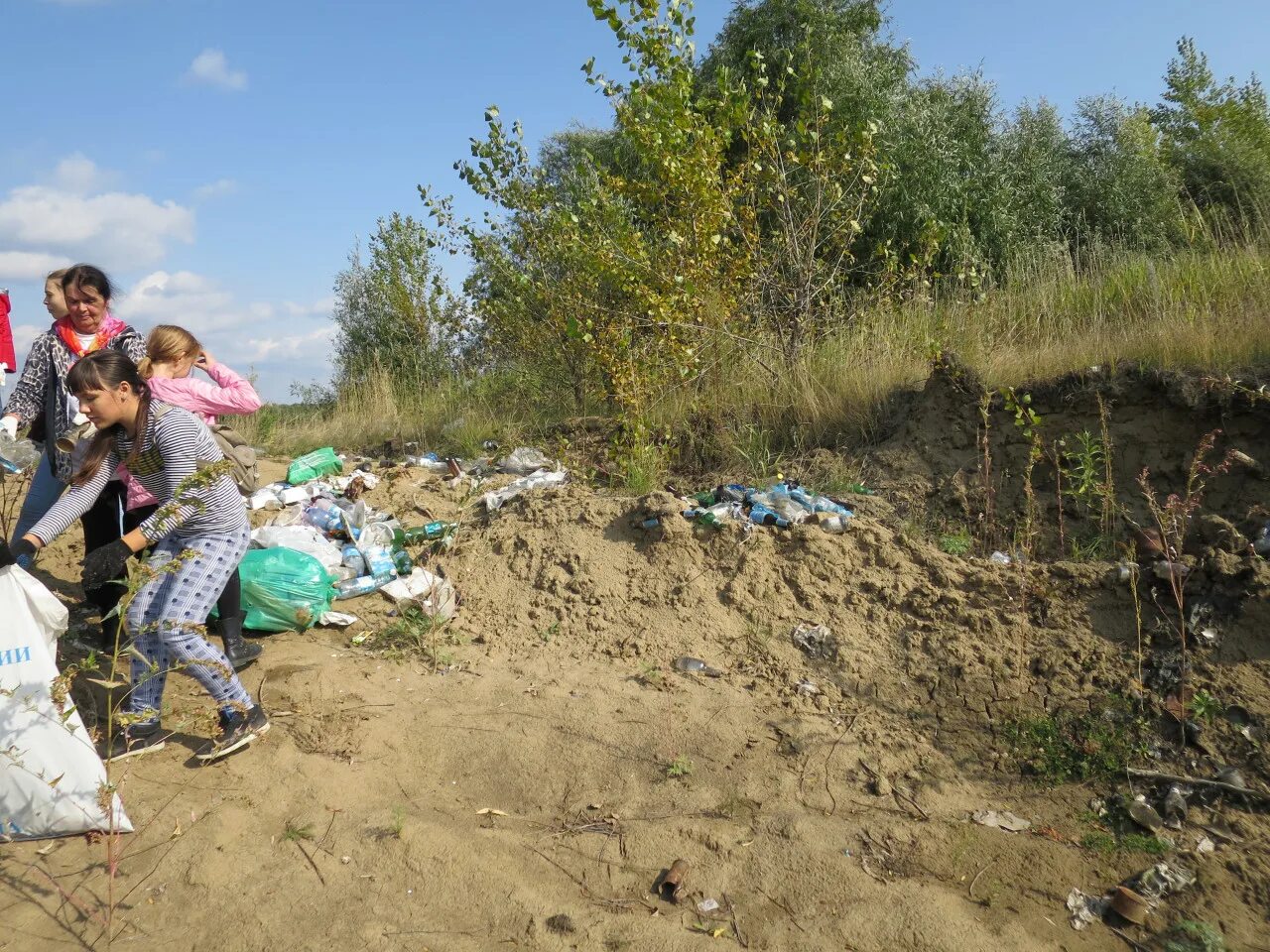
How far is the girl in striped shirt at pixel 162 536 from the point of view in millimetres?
3336

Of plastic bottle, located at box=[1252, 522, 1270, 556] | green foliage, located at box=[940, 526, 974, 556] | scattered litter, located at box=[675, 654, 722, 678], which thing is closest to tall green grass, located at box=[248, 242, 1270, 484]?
green foliage, located at box=[940, 526, 974, 556]

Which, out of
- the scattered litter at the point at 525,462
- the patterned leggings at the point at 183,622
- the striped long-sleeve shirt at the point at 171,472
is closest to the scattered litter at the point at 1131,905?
the patterned leggings at the point at 183,622

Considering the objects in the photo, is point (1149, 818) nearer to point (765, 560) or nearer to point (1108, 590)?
point (1108, 590)

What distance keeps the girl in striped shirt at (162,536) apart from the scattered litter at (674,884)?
1.79 meters

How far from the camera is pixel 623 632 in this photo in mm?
4586

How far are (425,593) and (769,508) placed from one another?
204cm

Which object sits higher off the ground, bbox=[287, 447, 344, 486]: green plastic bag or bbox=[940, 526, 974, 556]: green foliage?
bbox=[287, 447, 344, 486]: green plastic bag

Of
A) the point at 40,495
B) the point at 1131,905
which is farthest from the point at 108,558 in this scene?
the point at 1131,905

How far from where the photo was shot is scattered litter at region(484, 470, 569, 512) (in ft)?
19.4

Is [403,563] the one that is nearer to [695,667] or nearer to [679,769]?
[695,667]

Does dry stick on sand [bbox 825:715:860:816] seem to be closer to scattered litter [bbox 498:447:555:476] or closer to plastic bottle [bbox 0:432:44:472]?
scattered litter [bbox 498:447:555:476]

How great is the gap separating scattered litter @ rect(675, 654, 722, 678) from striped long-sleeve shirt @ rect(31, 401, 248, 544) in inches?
84.0

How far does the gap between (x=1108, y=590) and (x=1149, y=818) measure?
123cm

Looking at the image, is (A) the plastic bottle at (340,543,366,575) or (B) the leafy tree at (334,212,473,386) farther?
(B) the leafy tree at (334,212,473,386)
